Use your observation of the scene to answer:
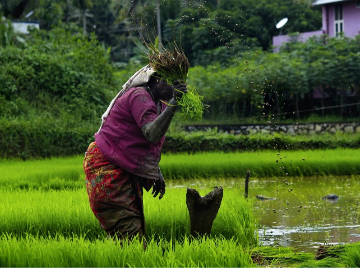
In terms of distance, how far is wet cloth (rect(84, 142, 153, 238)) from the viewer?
13.1 ft

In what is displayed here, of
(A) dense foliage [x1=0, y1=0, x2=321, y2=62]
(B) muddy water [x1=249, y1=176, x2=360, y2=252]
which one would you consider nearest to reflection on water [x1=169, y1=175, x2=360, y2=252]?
(B) muddy water [x1=249, y1=176, x2=360, y2=252]

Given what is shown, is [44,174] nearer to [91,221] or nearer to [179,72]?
[91,221]

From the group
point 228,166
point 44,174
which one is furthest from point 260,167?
point 44,174

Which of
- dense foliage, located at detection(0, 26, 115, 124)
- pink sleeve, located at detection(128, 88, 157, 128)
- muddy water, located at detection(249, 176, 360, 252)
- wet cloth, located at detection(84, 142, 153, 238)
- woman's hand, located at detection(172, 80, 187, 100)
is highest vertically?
dense foliage, located at detection(0, 26, 115, 124)

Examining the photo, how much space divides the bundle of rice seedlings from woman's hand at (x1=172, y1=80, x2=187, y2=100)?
0.03 m

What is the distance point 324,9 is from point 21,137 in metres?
16.0

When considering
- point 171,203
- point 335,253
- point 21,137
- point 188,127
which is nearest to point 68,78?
point 21,137

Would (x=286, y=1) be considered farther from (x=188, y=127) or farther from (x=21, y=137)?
→ (x=21, y=137)

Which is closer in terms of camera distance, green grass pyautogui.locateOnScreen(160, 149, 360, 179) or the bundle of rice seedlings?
the bundle of rice seedlings

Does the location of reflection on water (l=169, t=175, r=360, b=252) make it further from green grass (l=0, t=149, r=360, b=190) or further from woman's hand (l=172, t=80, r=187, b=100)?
woman's hand (l=172, t=80, r=187, b=100)

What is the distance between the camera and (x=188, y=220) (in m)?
5.22

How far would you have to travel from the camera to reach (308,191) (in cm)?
848

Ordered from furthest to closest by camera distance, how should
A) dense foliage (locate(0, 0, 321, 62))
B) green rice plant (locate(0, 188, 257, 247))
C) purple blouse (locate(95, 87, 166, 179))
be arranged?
dense foliage (locate(0, 0, 321, 62))
green rice plant (locate(0, 188, 257, 247))
purple blouse (locate(95, 87, 166, 179))

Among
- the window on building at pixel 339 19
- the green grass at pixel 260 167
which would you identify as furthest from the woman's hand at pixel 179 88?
the window on building at pixel 339 19
